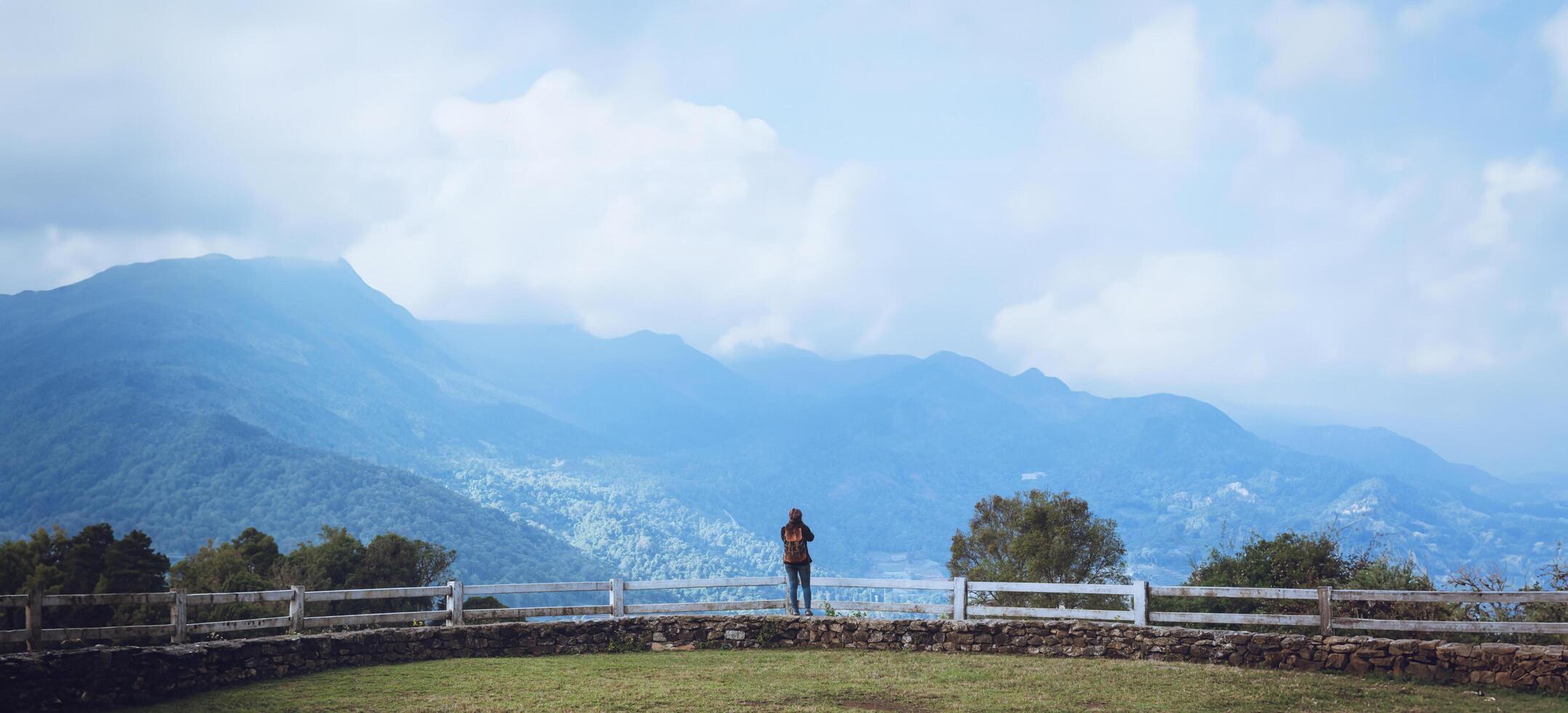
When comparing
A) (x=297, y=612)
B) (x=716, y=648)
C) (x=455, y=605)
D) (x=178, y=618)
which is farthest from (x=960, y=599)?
(x=178, y=618)

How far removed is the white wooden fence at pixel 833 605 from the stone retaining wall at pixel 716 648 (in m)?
0.28

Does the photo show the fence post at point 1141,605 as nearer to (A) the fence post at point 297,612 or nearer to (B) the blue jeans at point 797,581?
(B) the blue jeans at point 797,581

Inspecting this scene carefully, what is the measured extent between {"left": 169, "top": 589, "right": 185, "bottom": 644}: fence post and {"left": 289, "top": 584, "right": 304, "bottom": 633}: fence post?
1.59 metres

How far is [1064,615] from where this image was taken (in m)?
16.1

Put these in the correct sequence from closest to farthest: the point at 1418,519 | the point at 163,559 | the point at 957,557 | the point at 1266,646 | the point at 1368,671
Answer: the point at 1368,671 < the point at 1266,646 < the point at 957,557 < the point at 163,559 < the point at 1418,519

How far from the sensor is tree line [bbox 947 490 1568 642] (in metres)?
16.8

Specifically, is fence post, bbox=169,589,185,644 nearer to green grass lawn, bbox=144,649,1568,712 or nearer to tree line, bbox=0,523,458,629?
green grass lawn, bbox=144,649,1568,712

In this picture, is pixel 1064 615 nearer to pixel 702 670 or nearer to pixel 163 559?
pixel 702 670

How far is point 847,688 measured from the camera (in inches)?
523

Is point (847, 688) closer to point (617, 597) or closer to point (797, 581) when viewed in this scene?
point (797, 581)

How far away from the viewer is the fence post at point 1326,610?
1429 centimetres

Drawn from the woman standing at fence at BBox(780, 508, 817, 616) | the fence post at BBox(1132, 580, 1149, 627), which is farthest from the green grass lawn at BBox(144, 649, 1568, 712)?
the woman standing at fence at BBox(780, 508, 817, 616)

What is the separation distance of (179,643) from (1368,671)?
13.9 m

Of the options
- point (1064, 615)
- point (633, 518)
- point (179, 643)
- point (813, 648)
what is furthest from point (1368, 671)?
point (633, 518)
